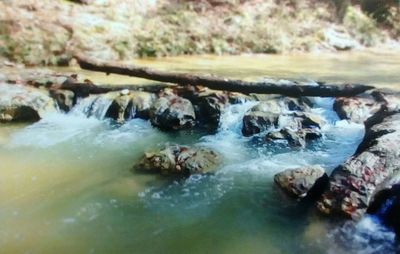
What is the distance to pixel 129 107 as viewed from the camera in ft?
29.2

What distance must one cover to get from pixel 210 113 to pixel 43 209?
13.7 feet

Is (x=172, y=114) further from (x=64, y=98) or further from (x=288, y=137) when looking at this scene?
(x=64, y=98)

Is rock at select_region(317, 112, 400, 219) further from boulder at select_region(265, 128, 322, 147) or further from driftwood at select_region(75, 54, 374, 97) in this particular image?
driftwood at select_region(75, 54, 374, 97)

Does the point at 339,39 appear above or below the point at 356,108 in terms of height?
above

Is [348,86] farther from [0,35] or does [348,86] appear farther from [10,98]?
[0,35]

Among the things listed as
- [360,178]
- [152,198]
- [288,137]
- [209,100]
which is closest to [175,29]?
[209,100]

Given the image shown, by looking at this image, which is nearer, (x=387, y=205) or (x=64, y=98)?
(x=387, y=205)

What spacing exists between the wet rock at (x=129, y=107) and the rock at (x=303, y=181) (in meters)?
3.93

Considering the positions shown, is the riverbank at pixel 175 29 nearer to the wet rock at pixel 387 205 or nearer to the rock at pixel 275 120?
the rock at pixel 275 120

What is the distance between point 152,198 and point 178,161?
93cm

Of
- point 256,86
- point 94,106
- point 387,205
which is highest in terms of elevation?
point 256,86

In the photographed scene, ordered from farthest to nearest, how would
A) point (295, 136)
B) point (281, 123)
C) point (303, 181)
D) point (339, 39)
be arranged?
point (339, 39), point (281, 123), point (295, 136), point (303, 181)

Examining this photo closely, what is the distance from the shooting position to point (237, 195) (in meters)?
5.64

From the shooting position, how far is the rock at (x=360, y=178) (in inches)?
193
